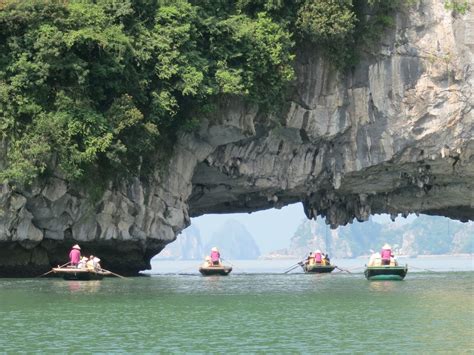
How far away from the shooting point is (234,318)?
746 inches

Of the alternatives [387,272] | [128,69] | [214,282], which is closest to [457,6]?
[387,272]

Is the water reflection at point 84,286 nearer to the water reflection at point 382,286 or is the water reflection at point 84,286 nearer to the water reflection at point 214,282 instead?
the water reflection at point 214,282

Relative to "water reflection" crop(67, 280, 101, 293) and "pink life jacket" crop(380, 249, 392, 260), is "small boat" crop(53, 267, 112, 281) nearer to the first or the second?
"water reflection" crop(67, 280, 101, 293)

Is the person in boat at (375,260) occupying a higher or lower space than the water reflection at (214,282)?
higher

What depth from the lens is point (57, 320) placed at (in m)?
18.4

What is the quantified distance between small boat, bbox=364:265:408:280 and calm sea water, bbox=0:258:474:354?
7.66 feet

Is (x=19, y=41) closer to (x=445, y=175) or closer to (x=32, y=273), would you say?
(x=32, y=273)

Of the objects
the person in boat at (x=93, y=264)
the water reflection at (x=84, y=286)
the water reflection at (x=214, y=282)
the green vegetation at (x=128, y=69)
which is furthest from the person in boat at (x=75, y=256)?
the water reflection at (x=214, y=282)

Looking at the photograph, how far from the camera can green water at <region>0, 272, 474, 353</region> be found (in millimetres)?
15461

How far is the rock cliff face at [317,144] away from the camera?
31141mm

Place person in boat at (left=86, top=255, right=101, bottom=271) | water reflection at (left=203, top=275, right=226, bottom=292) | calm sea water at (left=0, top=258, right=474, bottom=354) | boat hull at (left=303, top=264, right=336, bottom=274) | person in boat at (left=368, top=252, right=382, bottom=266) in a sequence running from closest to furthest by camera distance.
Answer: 1. calm sea water at (left=0, top=258, right=474, bottom=354)
2. water reflection at (left=203, top=275, right=226, bottom=292)
3. person in boat at (left=86, top=255, right=101, bottom=271)
4. person in boat at (left=368, top=252, right=382, bottom=266)
5. boat hull at (left=303, top=264, right=336, bottom=274)

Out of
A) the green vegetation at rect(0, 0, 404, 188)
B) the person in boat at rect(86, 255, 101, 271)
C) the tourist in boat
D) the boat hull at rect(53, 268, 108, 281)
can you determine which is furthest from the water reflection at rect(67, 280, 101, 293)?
the tourist in boat

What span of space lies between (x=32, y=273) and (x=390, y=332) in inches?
693

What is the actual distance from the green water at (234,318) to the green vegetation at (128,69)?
4.03m
